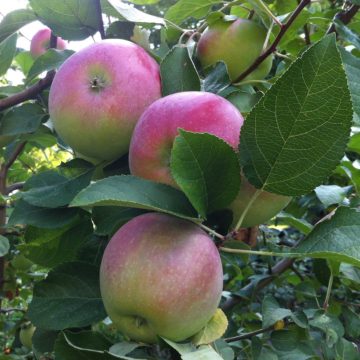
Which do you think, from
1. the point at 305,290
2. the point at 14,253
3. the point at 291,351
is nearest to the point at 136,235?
the point at 291,351

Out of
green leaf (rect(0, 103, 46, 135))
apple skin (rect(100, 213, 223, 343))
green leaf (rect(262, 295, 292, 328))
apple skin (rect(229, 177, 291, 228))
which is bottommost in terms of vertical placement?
green leaf (rect(262, 295, 292, 328))

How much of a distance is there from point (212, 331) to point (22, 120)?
603mm

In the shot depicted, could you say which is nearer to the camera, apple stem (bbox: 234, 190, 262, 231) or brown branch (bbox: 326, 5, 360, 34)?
apple stem (bbox: 234, 190, 262, 231)

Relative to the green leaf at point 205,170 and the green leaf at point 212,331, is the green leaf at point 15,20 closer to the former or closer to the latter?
the green leaf at point 205,170

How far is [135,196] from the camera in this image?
496mm

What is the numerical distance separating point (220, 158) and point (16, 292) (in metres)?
1.86

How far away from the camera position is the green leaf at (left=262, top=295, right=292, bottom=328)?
0.99 m

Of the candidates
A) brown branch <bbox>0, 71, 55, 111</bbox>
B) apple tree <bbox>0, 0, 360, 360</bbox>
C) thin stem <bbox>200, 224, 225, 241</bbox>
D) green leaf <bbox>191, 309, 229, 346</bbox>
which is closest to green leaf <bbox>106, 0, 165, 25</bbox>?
apple tree <bbox>0, 0, 360, 360</bbox>

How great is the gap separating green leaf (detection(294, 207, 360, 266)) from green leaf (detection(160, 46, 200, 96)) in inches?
11.1

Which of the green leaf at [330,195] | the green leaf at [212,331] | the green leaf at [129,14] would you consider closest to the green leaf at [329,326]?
the green leaf at [330,195]

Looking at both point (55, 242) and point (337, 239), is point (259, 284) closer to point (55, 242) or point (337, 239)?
point (55, 242)

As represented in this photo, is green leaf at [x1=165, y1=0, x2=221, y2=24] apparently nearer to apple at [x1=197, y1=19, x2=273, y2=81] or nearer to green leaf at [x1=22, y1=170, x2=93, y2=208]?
apple at [x1=197, y1=19, x2=273, y2=81]

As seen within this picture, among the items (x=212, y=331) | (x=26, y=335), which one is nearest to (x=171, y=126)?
(x=212, y=331)

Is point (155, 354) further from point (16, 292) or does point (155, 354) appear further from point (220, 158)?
point (16, 292)
